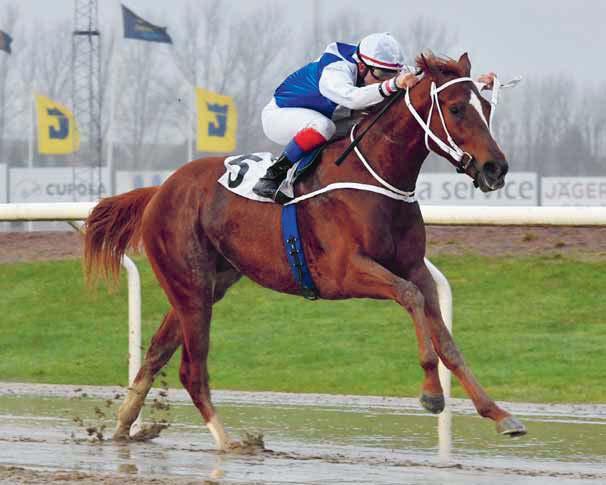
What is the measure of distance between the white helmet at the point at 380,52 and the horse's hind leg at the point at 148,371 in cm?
156

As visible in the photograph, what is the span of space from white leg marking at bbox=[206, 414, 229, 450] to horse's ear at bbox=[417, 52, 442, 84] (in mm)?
1775

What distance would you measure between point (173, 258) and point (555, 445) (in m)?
1.91

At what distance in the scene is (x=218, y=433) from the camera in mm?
6152

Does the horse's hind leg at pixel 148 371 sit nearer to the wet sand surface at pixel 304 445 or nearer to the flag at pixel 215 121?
the wet sand surface at pixel 304 445

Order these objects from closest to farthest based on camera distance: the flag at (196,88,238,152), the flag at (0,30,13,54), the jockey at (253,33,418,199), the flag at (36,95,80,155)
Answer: the jockey at (253,33,418,199), the flag at (196,88,238,152), the flag at (36,95,80,155), the flag at (0,30,13,54)

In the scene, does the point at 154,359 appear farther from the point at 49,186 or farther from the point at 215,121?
the point at 49,186

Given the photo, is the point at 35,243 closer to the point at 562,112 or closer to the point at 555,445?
the point at 555,445

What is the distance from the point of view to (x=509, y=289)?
34.4ft

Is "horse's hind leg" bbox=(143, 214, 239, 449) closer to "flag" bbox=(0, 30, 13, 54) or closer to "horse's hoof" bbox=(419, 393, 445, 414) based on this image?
"horse's hoof" bbox=(419, 393, 445, 414)

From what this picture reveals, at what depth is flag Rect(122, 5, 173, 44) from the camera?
112ft

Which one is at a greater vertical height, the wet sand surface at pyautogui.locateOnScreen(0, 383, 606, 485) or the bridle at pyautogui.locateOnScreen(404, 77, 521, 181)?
the bridle at pyautogui.locateOnScreen(404, 77, 521, 181)

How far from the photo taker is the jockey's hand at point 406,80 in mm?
5648

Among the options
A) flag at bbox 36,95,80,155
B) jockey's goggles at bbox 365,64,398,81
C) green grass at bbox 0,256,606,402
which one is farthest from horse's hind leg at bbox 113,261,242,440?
flag at bbox 36,95,80,155

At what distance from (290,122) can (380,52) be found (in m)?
0.56
